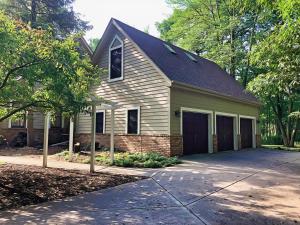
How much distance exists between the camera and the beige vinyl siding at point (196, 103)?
13.5m

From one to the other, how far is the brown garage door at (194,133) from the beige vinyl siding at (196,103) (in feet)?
1.78

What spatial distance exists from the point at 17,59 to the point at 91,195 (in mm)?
3229

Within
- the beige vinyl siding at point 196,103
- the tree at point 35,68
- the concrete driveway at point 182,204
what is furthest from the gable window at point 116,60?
the concrete driveway at point 182,204

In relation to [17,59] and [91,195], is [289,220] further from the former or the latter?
[17,59]

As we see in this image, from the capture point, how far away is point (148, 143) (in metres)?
14.1

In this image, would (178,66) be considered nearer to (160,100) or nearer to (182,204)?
(160,100)

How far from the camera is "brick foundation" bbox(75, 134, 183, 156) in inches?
521

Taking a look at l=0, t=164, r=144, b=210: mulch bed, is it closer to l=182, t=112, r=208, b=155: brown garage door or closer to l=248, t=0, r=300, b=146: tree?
l=248, t=0, r=300, b=146: tree

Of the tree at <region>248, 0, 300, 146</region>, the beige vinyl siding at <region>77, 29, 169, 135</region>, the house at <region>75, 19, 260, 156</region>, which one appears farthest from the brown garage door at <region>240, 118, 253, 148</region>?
the tree at <region>248, 0, 300, 146</region>

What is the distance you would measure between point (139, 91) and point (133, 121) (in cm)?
153

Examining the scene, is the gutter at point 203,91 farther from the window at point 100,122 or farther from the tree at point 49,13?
the tree at point 49,13

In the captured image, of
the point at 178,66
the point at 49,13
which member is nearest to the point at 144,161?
the point at 178,66

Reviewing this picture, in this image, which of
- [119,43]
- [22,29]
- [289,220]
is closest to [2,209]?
[22,29]

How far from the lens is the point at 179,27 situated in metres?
29.8
